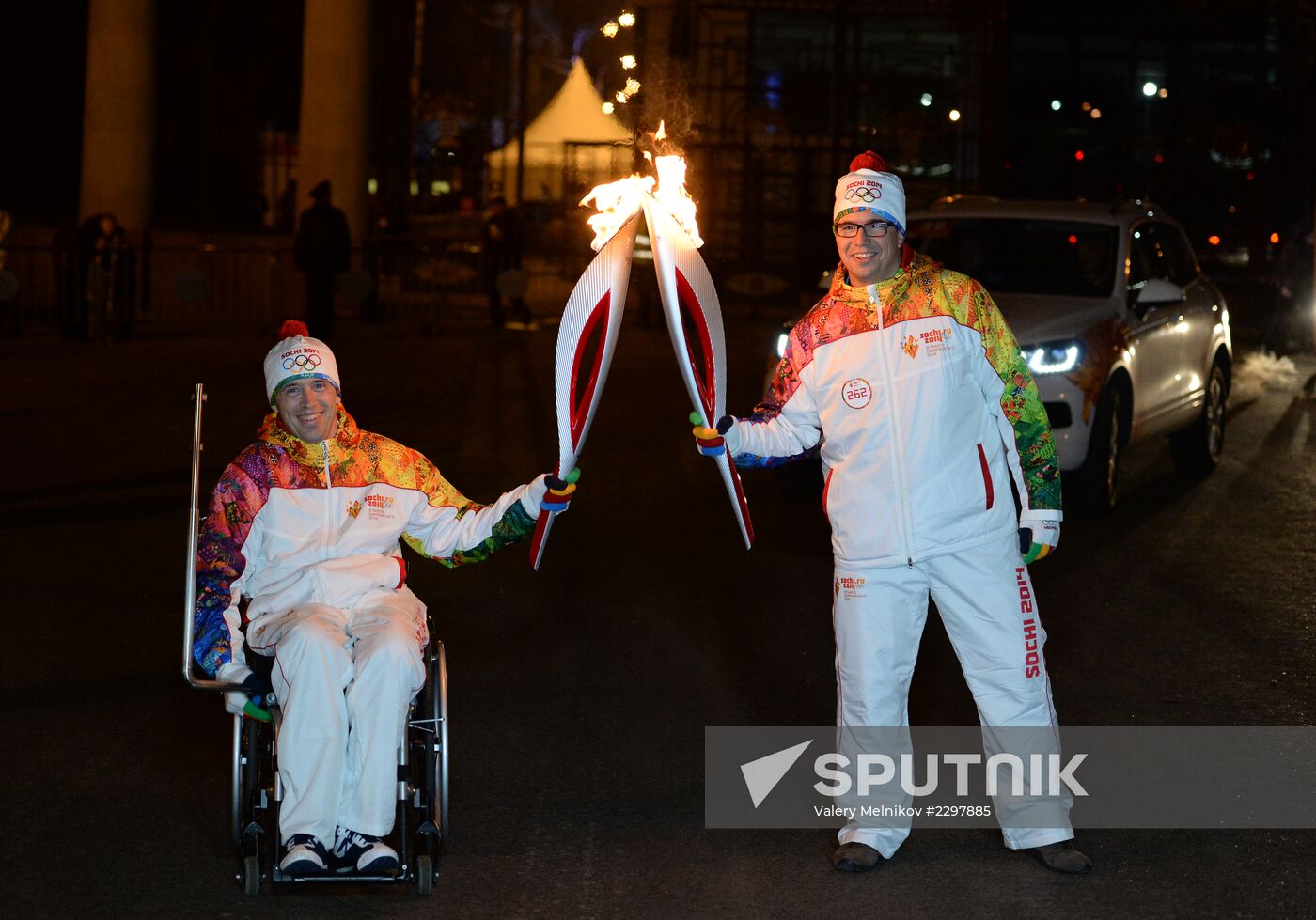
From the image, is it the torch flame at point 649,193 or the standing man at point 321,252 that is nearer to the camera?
the torch flame at point 649,193

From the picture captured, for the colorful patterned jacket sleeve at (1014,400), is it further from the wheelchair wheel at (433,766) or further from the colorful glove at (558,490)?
the wheelchair wheel at (433,766)

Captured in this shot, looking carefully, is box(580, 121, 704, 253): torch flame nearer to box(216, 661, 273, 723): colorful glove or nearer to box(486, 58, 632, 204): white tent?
box(216, 661, 273, 723): colorful glove

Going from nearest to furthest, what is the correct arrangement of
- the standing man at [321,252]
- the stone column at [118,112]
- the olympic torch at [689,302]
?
1. the olympic torch at [689,302]
2. the standing man at [321,252]
3. the stone column at [118,112]

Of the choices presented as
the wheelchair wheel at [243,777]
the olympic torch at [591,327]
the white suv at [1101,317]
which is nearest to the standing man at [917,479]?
the olympic torch at [591,327]

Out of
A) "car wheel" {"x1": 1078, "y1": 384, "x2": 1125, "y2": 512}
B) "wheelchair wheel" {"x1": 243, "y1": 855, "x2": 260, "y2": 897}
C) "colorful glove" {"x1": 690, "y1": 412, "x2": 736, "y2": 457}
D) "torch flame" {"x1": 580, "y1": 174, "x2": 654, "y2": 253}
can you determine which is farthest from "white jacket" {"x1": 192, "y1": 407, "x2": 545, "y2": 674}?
"car wheel" {"x1": 1078, "y1": 384, "x2": 1125, "y2": 512}

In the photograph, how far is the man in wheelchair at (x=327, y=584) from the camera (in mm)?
5059

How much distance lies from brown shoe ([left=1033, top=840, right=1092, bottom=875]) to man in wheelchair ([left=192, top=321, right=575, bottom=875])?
174 centimetres

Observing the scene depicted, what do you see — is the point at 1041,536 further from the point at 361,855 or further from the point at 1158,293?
the point at 1158,293

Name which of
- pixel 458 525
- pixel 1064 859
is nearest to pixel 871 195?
pixel 458 525

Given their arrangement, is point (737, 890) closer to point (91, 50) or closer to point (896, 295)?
point (896, 295)

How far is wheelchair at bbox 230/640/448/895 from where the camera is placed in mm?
5176

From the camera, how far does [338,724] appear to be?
5062 millimetres

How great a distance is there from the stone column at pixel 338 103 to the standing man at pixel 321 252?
5363mm

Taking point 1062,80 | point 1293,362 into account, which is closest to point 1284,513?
point 1293,362
